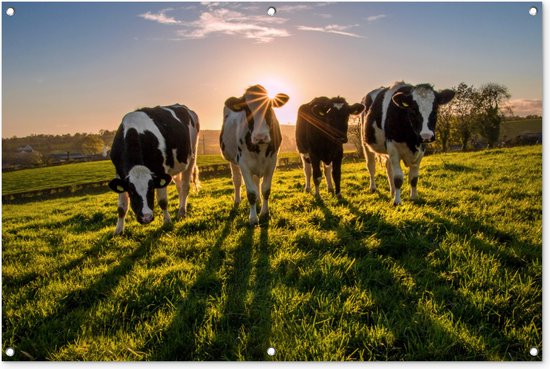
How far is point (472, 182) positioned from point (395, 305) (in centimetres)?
418

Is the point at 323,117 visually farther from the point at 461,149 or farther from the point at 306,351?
the point at 306,351

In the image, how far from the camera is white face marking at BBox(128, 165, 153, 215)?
4777 mm

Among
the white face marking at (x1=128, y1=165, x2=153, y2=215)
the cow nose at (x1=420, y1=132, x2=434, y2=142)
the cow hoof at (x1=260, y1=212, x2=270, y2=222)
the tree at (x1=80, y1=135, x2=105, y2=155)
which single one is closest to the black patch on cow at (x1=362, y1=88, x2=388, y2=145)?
the cow nose at (x1=420, y1=132, x2=434, y2=142)

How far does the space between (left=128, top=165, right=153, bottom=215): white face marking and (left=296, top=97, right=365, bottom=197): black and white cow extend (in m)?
3.44

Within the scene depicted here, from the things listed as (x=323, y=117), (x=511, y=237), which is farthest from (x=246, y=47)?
(x=511, y=237)

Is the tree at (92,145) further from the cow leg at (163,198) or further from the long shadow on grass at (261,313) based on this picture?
the long shadow on grass at (261,313)

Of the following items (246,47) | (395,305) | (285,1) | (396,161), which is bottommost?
(395,305)

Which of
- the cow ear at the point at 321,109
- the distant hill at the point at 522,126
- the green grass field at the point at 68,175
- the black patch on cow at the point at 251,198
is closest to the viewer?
the distant hill at the point at 522,126

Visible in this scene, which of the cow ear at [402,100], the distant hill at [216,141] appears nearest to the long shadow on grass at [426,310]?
the cow ear at [402,100]

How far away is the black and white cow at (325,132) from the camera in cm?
681

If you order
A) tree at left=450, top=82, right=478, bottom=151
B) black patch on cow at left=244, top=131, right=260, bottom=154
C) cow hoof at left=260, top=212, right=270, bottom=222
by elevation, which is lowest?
cow hoof at left=260, top=212, right=270, bottom=222

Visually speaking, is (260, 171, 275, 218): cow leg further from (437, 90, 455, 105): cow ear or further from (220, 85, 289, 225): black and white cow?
(437, 90, 455, 105): cow ear

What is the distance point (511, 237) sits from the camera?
4355 millimetres

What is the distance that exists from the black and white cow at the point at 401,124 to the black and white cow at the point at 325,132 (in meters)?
0.50
